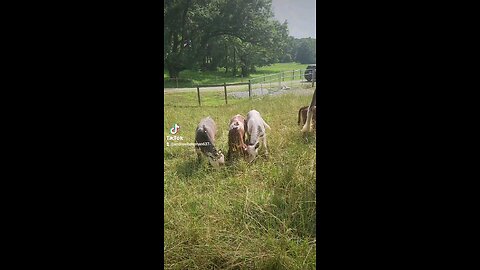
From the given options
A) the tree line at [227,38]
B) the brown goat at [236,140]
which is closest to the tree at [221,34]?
the tree line at [227,38]

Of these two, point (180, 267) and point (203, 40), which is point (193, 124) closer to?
Result: point (203, 40)

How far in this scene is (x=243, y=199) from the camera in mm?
2393

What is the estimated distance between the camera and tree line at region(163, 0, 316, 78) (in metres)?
2.45

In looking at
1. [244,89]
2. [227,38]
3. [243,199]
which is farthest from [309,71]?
[243,199]

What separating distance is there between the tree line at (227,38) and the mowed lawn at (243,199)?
0.22 m

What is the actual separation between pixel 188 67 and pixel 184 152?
1.51 feet

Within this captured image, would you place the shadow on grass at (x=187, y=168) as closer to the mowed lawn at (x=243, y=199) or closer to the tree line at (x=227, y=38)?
the mowed lawn at (x=243, y=199)

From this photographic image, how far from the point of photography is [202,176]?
2.47m

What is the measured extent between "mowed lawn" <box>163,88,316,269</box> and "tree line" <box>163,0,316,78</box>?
8.6 inches

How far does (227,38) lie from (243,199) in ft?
2.86

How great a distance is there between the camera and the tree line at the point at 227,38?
8.05 ft

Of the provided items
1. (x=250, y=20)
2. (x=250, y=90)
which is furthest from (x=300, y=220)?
(x=250, y=20)

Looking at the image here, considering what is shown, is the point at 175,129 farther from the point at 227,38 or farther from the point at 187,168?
the point at 227,38

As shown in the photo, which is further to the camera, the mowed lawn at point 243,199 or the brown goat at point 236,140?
the brown goat at point 236,140
